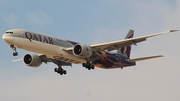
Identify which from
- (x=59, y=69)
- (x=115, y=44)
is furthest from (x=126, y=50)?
(x=59, y=69)

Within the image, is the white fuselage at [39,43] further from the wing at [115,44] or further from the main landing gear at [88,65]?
the wing at [115,44]

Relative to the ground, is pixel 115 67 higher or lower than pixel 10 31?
lower

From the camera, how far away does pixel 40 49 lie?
49.1 m

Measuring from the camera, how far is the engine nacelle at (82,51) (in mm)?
50438

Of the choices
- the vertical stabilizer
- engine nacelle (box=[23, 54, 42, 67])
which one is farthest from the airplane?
the vertical stabilizer

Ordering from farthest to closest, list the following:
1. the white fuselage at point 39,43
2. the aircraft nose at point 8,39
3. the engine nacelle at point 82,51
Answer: the engine nacelle at point 82,51, the white fuselage at point 39,43, the aircraft nose at point 8,39

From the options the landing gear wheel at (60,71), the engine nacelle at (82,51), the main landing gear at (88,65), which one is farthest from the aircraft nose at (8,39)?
the main landing gear at (88,65)

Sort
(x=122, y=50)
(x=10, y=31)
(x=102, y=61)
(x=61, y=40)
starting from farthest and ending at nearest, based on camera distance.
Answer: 1. (x=122, y=50)
2. (x=102, y=61)
3. (x=61, y=40)
4. (x=10, y=31)

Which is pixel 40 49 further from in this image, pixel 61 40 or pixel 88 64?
pixel 88 64

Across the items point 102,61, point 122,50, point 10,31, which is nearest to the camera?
point 10,31

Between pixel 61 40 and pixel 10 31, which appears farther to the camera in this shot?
pixel 61 40

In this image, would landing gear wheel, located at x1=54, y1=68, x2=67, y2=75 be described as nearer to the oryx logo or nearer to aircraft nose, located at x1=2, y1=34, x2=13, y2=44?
the oryx logo

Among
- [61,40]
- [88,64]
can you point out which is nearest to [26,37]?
[61,40]

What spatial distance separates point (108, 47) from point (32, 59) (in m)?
11.9
